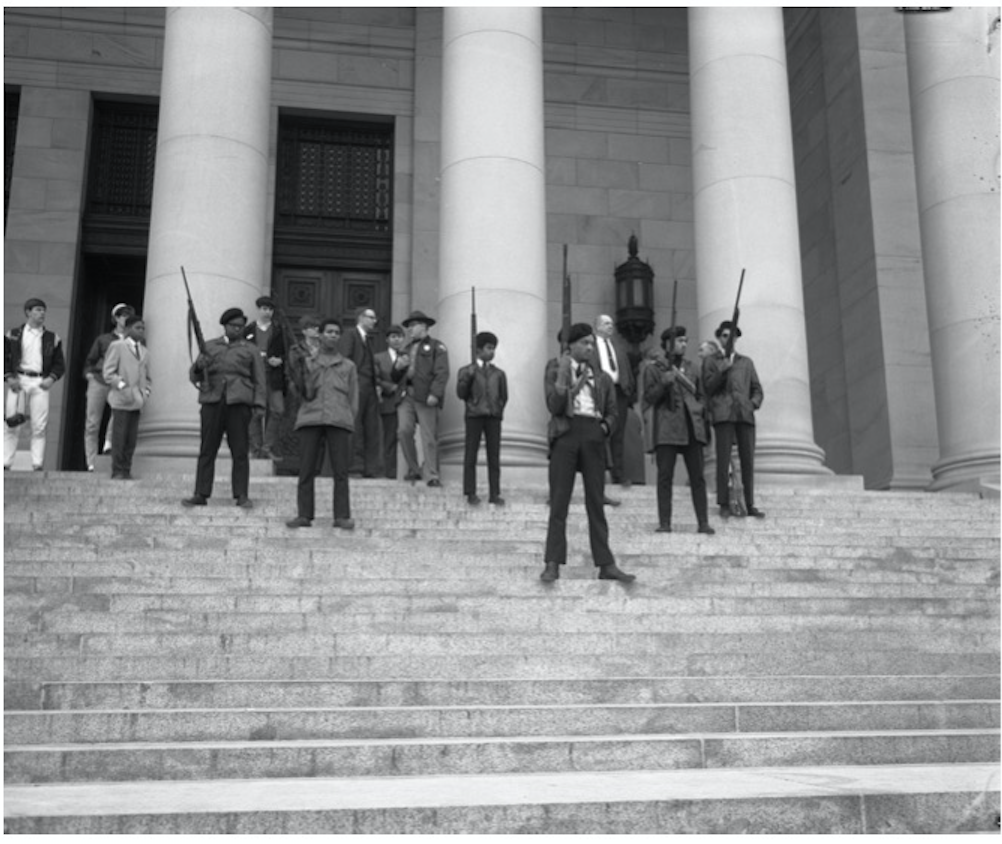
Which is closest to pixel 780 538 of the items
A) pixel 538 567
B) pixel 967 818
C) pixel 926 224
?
pixel 538 567

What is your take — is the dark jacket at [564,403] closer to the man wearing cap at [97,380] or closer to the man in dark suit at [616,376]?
the man in dark suit at [616,376]

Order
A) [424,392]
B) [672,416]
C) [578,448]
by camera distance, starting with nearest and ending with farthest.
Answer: [578,448] → [672,416] → [424,392]

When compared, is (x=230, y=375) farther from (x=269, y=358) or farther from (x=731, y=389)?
(x=731, y=389)

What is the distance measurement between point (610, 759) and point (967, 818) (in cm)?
201

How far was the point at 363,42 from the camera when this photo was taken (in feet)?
81.4

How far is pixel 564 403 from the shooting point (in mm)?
11047

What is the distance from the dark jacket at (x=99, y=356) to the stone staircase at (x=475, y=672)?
6.43 ft

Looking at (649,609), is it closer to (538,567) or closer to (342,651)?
(538,567)

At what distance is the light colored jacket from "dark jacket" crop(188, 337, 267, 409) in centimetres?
146

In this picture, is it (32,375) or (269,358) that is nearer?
(32,375)

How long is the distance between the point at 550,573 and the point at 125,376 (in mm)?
6627

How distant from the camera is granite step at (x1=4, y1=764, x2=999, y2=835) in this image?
5176mm

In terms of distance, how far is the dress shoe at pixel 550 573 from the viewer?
407 inches

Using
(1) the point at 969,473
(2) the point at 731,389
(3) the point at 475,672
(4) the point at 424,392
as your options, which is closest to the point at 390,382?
(4) the point at 424,392
